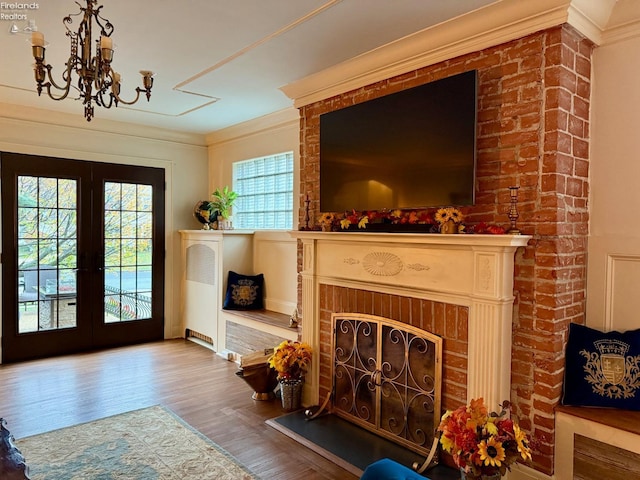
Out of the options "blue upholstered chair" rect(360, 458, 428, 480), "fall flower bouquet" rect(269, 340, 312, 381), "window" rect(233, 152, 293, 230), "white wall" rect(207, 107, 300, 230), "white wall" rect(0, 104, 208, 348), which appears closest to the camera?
"blue upholstered chair" rect(360, 458, 428, 480)

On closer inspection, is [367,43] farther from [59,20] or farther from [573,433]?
[573,433]

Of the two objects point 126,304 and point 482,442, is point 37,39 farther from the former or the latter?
point 126,304

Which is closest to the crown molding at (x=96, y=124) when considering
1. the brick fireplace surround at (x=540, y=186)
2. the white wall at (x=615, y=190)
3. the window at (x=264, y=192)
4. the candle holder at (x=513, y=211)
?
the window at (x=264, y=192)

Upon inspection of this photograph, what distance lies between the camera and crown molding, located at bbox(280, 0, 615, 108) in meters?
2.23

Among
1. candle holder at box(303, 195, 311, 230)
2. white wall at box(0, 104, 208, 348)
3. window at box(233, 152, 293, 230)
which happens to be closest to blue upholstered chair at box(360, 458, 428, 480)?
candle holder at box(303, 195, 311, 230)

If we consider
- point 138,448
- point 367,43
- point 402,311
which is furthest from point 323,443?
point 367,43

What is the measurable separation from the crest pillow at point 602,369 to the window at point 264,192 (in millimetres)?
3067

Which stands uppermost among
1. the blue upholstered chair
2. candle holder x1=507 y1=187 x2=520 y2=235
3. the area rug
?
candle holder x1=507 y1=187 x2=520 y2=235

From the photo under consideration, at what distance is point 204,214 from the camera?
5.54 meters

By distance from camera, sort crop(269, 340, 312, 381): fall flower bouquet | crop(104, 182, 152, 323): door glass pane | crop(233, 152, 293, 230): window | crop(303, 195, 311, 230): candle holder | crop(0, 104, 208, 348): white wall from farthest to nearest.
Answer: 1. crop(104, 182, 152, 323): door glass pane
2. crop(233, 152, 293, 230): window
3. crop(0, 104, 208, 348): white wall
4. crop(303, 195, 311, 230): candle holder
5. crop(269, 340, 312, 381): fall flower bouquet

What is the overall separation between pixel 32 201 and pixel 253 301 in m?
2.61

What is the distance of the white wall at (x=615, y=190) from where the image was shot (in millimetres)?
2320

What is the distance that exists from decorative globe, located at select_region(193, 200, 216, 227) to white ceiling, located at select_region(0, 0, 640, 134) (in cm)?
159

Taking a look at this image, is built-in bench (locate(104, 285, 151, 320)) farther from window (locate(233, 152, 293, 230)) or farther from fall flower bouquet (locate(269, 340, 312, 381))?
fall flower bouquet (locate(269, 340, 312, 381))
